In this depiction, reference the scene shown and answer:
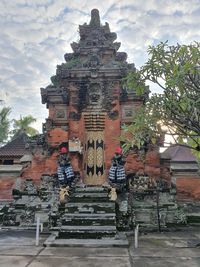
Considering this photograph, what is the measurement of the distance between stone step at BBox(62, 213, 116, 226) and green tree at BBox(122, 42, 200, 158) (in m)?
3.69

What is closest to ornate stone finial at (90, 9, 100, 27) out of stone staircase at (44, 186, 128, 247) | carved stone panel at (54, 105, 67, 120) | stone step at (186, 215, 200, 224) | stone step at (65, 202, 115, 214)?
carved stone panel at (54, 105, 67, 120)

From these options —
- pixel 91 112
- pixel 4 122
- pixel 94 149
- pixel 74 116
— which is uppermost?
pixel 4 122

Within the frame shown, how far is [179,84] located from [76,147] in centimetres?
807

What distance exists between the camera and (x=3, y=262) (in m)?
6.83

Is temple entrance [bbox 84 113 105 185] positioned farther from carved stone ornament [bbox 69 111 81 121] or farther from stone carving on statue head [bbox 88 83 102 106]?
stone carving on statue head [bbox 88 83 102 106]

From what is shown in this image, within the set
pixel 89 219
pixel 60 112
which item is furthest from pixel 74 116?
pixel 89 219

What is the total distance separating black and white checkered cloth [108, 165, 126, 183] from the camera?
43.3 feet

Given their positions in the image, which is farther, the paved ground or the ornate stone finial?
the ornate stone finial

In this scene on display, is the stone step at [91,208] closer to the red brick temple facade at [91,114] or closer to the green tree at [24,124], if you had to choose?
the red brick temple facade at [91,114]

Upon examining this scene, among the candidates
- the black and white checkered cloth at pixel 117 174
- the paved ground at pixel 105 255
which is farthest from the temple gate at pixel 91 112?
the paved ground at pixel 105 255

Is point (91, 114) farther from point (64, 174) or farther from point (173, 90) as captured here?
point (173, 90)

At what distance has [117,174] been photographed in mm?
13203

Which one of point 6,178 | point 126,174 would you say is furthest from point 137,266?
point 6,178

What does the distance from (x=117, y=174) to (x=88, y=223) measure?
292 cm
